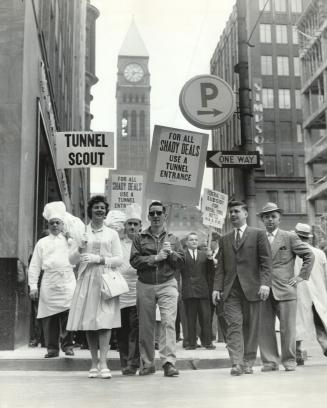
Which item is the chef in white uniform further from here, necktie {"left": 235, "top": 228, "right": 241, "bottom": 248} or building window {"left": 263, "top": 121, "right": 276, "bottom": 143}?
building window {"left": 263, "top": 121, "right": 276, "bottom": 143}

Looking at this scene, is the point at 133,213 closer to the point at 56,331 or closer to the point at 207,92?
the point at 56,331

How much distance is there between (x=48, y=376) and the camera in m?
7.88

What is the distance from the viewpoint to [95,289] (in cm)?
771

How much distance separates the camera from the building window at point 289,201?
68.2m

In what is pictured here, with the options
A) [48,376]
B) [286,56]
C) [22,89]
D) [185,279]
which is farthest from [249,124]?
[286,56]

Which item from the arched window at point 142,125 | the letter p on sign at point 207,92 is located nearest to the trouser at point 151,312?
the letter p on sign at point 207,92

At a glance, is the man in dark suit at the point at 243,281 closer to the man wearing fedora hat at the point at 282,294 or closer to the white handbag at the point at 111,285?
the man wearing fedora hat at the point at 282,294

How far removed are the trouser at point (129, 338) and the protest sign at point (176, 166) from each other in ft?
8.06

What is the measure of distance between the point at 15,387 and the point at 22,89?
5783mm

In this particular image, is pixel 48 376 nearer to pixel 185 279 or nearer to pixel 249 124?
pixel 185 279

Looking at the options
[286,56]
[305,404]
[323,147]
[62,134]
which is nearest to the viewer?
[305,404]

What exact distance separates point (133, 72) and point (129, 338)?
511 feet

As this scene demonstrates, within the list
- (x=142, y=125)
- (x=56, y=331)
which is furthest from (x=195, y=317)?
(x=142, y=125)

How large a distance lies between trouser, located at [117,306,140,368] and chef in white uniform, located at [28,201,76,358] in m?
1.21
